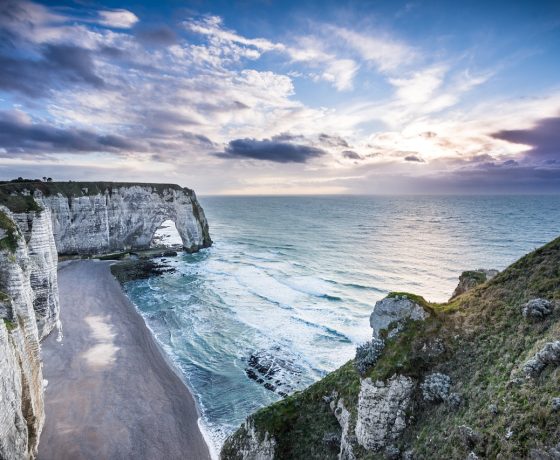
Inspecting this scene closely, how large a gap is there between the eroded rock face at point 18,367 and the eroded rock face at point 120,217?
159ft

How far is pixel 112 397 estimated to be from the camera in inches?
1029

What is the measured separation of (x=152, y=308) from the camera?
45094 mm

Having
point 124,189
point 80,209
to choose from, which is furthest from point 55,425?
point 124,189

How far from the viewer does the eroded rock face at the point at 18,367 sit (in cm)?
1421

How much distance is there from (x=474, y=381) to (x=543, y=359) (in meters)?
2.58

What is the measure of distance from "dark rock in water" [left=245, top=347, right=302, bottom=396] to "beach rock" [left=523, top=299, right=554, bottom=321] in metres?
19.9

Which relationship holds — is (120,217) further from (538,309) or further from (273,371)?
Result: (538,309)

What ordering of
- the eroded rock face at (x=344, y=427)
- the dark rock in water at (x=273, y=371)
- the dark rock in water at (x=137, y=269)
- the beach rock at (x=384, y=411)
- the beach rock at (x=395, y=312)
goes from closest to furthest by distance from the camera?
the beach rock at (x=384, y=411) < the eroded rock face at (x=344, y=427) < the beach rock at (x=395, y=312) < the dark rock in water at (x=273, y=371) < the dark rock in water at (x=137, y=269)

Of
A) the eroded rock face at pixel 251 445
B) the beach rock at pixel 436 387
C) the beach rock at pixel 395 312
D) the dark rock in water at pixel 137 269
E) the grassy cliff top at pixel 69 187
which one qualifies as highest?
the grassy cliff top at pixel 69 187

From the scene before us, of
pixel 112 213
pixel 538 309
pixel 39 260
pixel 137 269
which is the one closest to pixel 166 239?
pixel 112 213

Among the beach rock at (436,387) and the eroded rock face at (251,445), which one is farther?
the eroded rock face at (251,445)

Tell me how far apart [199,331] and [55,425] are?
55.4 feet

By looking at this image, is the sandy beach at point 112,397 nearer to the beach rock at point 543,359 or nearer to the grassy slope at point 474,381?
the grassy slope at point 474,381

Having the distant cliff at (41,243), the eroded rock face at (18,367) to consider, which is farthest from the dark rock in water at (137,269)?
the eroded rock face at (18,367)
